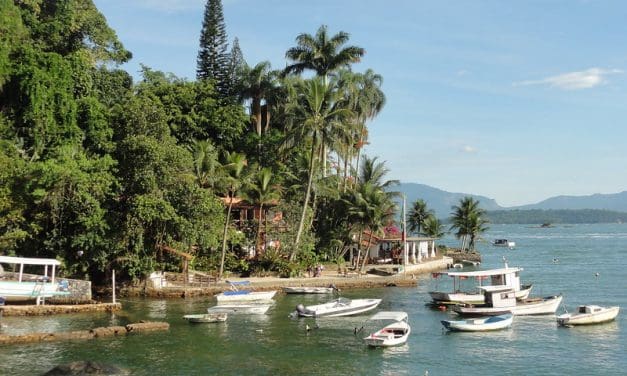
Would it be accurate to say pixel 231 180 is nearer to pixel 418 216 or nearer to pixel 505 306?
pixel 505 306

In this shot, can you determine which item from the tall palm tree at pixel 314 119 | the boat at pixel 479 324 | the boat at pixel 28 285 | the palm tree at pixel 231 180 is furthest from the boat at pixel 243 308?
the tall palm tree at pixel 314 119

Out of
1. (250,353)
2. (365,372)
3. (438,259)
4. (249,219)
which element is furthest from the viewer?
(438,259)

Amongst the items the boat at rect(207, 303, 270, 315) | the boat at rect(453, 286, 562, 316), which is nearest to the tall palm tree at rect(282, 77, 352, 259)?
the boat at rect(207, 303, 270, 315)

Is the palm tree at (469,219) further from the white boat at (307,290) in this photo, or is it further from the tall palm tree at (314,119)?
the white boat at (307,290)

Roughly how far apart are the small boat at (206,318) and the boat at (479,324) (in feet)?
41.0

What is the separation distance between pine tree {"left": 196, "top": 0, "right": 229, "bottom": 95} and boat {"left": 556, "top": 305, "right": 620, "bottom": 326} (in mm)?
47427

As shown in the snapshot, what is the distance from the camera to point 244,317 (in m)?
36.2

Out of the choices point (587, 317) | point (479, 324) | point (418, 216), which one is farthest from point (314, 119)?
point (418, 216)

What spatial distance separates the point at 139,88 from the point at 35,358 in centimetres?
3746

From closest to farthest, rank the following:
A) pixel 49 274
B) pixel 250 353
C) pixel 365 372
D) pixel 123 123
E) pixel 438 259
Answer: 1. pixel 365 372
2. pixel 250 353
3. pixel 49 274
4. pixel 123 123
5. pixel 438 259

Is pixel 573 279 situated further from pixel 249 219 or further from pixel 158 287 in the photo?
pixel 158 287

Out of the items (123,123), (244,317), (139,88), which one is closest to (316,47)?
(139,88)

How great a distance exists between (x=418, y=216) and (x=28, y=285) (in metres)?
66.1

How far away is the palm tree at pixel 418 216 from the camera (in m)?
91.6
